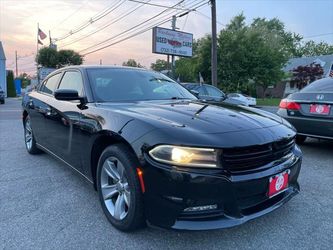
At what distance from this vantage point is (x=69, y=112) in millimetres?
3494

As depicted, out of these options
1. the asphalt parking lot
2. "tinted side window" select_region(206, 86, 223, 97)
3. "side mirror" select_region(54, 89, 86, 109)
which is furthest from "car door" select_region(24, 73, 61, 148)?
"tinted side window" select_region(206, 86, 223, 97)

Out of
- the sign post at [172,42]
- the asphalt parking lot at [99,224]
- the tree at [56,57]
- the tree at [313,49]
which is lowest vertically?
the asphalt parking lot at [99,224]

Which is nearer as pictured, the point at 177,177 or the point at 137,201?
the point at 177,177

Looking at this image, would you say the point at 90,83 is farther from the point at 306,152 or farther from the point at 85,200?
the point at 306,152

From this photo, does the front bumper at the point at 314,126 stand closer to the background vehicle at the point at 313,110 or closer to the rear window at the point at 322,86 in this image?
the background vehicle at the point at 313,110

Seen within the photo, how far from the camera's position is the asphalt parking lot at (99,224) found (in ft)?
8.12

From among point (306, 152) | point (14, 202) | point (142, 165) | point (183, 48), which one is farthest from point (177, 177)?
point (183, 48)

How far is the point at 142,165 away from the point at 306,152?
4.15 metres

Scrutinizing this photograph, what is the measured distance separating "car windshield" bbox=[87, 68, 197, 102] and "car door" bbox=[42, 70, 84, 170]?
8.6 inches

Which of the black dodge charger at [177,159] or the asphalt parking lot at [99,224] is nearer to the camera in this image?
the black dodge charger at [177,159]

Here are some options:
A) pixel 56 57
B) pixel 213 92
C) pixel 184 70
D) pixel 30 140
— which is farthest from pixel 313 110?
pixel 56 57

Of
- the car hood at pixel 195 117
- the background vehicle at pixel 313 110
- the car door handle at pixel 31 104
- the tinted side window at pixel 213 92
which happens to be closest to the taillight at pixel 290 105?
the background vehicle at pixel 313 110

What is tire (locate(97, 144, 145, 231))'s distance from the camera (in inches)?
94.4

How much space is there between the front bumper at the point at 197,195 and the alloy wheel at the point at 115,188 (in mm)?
319
